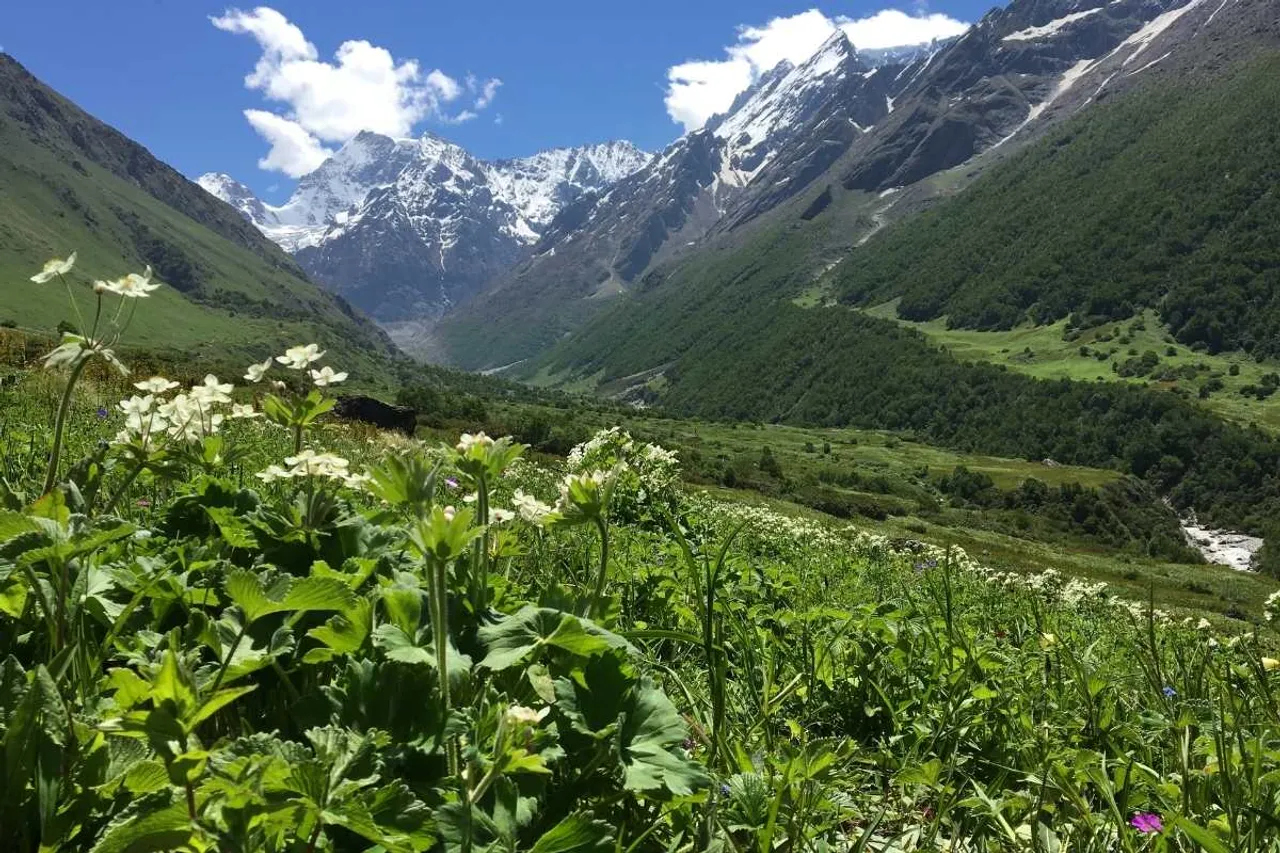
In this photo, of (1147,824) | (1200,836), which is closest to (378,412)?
(1147,824)

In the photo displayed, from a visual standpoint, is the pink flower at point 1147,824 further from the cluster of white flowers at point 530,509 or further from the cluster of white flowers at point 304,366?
the cluster of white flowers at point 304,366

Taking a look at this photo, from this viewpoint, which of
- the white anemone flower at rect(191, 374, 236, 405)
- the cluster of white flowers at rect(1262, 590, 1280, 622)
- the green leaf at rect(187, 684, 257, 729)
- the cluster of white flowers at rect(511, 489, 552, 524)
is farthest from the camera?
the cluster of white flowers at rect(1262, 590, 1280, 622)

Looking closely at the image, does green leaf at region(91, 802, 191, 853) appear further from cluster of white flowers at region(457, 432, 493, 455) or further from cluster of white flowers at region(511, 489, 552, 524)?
cluster of white flowers at region(511, 489, 552, 524)

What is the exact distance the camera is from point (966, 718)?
10.6 feet

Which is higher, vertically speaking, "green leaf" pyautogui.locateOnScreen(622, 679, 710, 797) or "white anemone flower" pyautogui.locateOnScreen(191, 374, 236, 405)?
"white anemone flower" pyautogui.locateOnScreen(191, 374, 236, 405)

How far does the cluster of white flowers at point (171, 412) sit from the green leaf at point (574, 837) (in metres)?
1.99

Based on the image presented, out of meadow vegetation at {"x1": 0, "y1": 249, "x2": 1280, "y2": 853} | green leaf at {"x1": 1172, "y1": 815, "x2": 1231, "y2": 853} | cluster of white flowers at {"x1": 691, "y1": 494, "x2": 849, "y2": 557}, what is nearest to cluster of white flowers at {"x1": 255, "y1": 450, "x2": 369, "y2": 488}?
meadow vegetation at {"x1": 0, "y1": 249, "x2": 1280, "y2": 853}

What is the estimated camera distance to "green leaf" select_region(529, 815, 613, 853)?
155cm

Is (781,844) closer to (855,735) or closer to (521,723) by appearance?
(521,723)

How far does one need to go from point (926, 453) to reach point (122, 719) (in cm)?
20433

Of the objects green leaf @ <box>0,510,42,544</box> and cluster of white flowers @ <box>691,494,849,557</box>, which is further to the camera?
cluster of white flowers @ <box>691,494,849,557</box>

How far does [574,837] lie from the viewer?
155 centimetres

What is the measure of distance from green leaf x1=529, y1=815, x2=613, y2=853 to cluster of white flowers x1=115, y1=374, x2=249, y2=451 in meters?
1.99

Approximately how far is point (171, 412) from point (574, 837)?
7.98 feet
